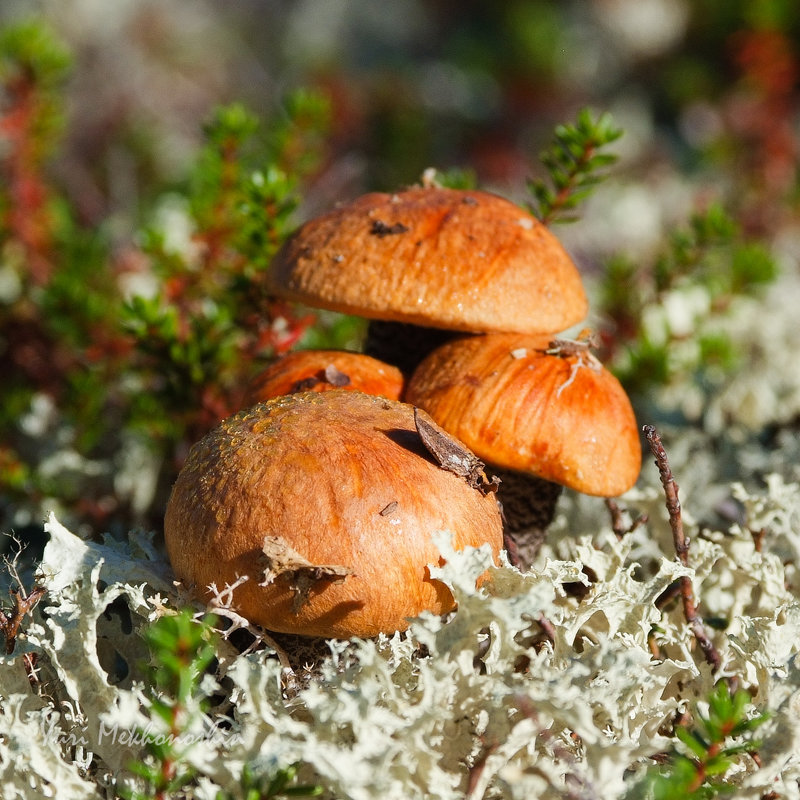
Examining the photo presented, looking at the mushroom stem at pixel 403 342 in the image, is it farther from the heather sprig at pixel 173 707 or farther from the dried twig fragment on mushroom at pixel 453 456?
the heather sprig at pixel 173 707

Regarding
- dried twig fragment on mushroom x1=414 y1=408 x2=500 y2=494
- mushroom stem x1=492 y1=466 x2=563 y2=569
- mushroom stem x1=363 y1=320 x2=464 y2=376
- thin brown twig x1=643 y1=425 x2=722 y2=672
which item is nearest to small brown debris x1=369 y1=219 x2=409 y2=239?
mushroom stem x1=363 y1=320 x2=464 y2=376

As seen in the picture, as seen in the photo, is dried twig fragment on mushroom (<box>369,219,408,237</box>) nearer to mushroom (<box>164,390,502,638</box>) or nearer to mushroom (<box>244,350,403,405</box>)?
mushroom (<box>244,350,403,405</box>)

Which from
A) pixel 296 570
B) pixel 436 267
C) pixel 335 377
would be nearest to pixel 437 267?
pixel 436 267

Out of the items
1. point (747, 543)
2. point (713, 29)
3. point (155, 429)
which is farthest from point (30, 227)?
point (713, 29)

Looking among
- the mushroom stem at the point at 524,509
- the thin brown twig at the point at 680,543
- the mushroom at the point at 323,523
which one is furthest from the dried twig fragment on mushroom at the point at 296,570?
the thin brown twig at the point at 680,543

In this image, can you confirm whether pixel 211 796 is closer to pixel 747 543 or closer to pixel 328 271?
pixel 328 271
